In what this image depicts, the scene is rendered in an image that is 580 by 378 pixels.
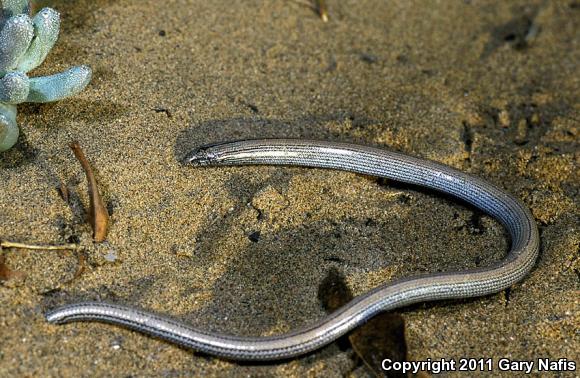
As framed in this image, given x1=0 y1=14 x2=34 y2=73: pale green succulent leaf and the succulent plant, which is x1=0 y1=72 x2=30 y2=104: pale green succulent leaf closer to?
the succulent plant

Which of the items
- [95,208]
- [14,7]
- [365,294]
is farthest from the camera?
[14,7]

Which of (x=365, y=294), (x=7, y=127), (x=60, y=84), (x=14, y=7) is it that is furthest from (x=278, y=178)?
(x=14, y=7)

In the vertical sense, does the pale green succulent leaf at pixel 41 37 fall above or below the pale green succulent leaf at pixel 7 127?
above

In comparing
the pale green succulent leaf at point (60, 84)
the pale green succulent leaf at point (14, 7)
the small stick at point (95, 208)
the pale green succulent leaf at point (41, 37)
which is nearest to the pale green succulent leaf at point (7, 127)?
the pale green succulent leaf at point (60, 84)

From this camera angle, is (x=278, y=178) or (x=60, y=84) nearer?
(x=60, y=84)

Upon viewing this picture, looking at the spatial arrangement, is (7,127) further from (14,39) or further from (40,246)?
(40,246)

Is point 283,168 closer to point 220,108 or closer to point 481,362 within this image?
point 220,108

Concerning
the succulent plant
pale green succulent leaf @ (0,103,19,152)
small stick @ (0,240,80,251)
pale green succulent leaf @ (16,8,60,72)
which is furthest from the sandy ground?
pale green succulent leaf @ (16,8,60,72)

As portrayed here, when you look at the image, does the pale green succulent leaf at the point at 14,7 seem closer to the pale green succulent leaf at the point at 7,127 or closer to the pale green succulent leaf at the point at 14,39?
the pale green succulent leaf at the point at 14,39
